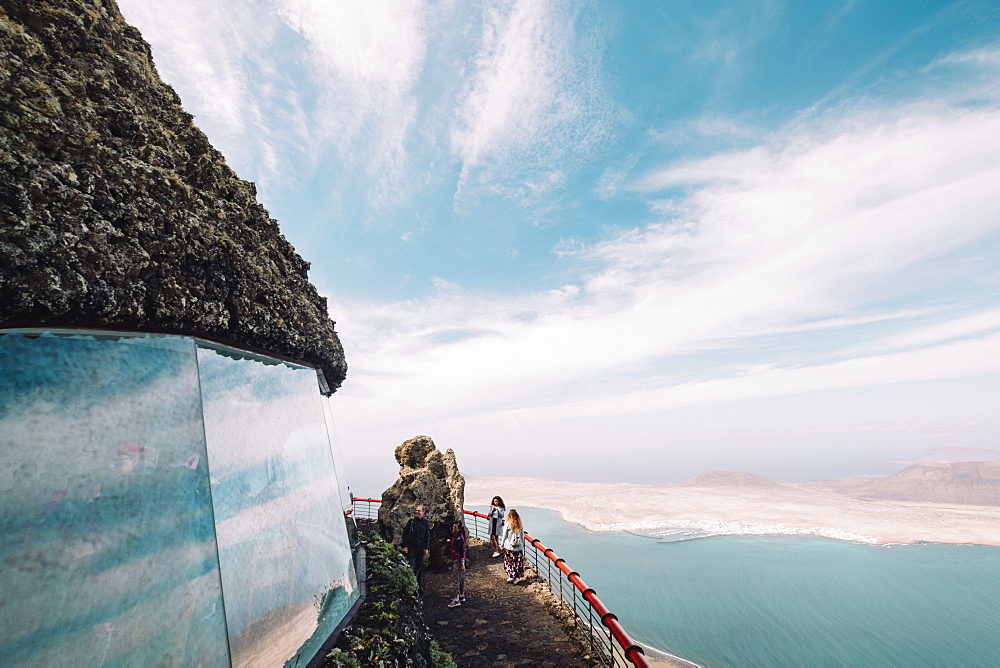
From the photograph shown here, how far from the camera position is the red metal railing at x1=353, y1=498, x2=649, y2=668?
538 centimetres

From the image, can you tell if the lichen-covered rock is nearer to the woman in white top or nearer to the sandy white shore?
the woman in white top

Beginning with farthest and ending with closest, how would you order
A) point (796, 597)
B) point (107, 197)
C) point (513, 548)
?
point (796, 597) < point (513, 548) < point (107, 197)

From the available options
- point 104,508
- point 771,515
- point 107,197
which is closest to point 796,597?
point 771,515

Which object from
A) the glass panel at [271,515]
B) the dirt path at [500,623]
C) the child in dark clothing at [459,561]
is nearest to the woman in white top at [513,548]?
the dirt path at [500,623]

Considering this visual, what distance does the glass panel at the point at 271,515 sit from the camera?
4.13 metres

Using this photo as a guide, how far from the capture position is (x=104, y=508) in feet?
9.55

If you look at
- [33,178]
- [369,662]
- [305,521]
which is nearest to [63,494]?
[33,178]

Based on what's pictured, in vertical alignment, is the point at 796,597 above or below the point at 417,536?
below

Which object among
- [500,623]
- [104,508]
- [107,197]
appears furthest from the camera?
[500,623]

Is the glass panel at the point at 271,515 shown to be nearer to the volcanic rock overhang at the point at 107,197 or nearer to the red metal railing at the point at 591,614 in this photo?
the volcanic rock overhang at the point at 107,197

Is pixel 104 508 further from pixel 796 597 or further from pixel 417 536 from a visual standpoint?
pixel 796 597

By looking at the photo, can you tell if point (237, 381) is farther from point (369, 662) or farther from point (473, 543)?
point (473, 543)

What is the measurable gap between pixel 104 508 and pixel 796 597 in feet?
247

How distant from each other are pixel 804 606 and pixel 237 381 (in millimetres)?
73350
